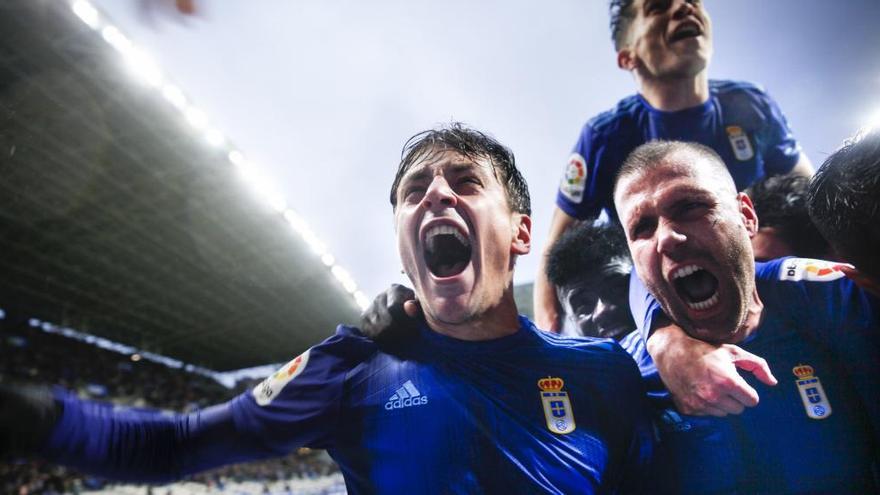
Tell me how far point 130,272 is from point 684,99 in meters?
14.2

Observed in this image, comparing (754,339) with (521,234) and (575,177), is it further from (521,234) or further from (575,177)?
(575,177)

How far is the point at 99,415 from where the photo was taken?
1131mm

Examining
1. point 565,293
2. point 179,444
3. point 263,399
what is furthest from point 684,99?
point 179,444

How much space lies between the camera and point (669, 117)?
2203 millimetres

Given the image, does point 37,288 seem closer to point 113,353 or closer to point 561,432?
point 113,353

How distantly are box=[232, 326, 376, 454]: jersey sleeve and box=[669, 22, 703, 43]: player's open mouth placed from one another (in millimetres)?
1822

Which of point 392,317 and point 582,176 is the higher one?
point 582,176

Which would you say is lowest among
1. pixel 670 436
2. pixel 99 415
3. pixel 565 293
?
pixel 670 436

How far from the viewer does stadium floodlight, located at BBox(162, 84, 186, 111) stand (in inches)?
315

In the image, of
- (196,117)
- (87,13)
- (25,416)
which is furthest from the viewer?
(196,117)

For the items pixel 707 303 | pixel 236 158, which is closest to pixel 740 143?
pixel 707 303

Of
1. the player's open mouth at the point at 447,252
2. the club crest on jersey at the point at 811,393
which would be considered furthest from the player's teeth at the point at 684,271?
the player's open mouth at the point at 447,252

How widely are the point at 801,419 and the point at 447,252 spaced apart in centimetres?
117

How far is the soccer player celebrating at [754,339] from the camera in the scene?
142 centimetres
